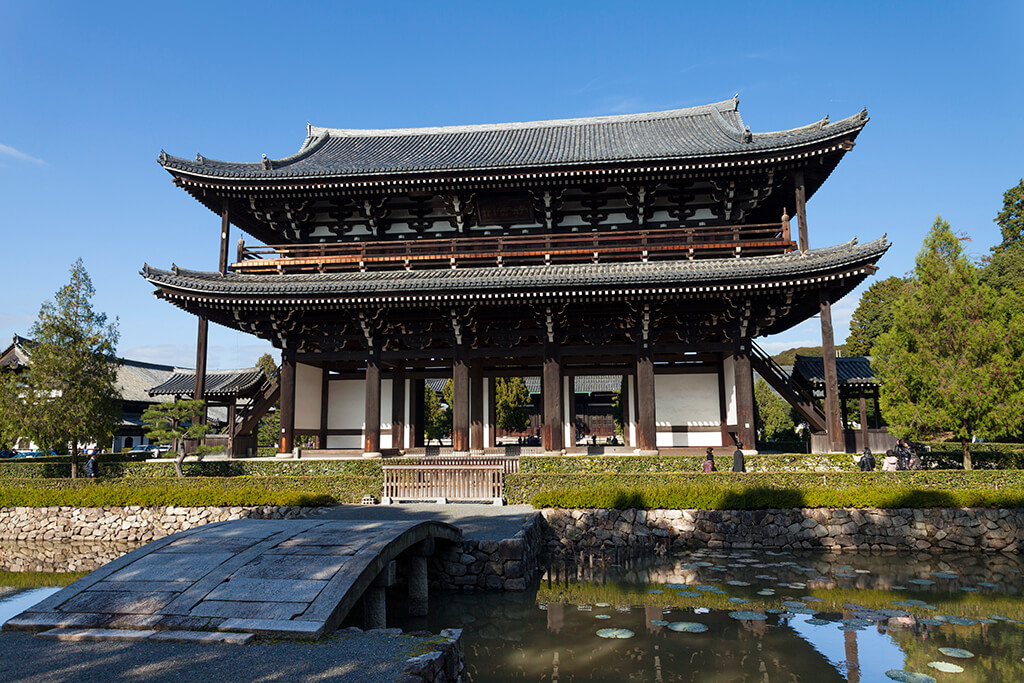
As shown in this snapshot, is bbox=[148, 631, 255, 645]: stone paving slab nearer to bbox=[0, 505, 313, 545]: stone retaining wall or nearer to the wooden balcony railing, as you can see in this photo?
bbox=[0, 505, 313, 545]: stone retaining wall

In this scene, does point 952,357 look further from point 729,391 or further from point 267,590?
point 267,590

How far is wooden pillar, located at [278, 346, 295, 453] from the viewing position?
69.3ft

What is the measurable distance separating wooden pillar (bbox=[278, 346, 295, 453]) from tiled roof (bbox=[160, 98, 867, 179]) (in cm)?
665

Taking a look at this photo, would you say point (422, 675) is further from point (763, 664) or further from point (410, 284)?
point (410, 284)

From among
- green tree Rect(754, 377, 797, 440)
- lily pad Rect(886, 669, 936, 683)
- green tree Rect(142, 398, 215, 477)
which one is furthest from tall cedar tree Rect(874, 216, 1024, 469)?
green tree Rect(754, 377, 797, 440)

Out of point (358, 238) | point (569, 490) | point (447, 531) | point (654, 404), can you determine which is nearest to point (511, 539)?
point (447, 531)

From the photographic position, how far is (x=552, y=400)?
20547mm

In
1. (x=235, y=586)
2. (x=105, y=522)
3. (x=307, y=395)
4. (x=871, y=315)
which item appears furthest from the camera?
(x=871, y=315)

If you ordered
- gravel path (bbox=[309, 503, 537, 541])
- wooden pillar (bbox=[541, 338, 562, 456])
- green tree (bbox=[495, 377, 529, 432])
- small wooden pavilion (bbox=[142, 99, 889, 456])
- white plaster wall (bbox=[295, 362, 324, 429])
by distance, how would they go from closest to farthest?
gravel path (bbox=[309, 503, 537, 541])
small wooden pavilion (bbox=[142, 99, 889, 456])
wooden pillar (bbox=[541, 338, 562, 456])
white plaster wall (bbox=[295, 362, 324, 429])
green tree (bbox=[495, 377, 529, 432])

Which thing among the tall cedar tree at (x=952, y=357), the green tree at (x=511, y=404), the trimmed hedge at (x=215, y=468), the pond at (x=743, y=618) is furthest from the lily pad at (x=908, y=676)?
the green tree at (x=511, y=404)

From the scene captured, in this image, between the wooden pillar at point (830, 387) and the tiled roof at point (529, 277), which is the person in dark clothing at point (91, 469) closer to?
the tiled roof at point (529, 277)

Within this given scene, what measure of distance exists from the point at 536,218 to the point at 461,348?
6005 millimetres

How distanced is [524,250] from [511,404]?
731 inches

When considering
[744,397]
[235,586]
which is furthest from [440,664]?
[744,397]
